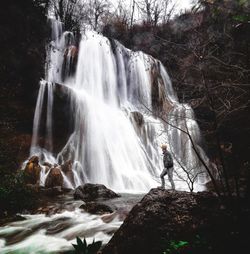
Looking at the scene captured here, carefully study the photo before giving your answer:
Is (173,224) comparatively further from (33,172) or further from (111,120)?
(111,120)

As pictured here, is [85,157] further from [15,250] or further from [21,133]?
[15,250]

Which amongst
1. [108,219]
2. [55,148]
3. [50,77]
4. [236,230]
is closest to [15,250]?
[108,219]

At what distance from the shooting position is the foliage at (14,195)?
6.83m

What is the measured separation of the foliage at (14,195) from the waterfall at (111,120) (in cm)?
367

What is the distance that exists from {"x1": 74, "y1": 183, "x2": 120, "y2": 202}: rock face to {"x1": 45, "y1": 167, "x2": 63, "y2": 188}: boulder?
186cm

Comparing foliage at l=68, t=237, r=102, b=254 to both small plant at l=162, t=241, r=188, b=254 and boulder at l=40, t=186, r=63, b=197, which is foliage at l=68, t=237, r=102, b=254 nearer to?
small plant at l=162, t=241, r=188, b=254

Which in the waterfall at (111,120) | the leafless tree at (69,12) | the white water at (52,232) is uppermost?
the leafless tree at (69,12)

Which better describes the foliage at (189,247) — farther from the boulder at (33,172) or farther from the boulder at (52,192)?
the boulder at (33,172)

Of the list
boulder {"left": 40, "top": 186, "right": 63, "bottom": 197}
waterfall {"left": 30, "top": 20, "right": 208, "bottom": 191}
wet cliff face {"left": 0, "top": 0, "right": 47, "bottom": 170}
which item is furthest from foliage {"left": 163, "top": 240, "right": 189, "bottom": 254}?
wet cliff face {"left": 0, "top": 0, "right": 47, "bottom": 170}

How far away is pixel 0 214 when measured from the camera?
21.5 ft

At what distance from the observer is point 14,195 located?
7098mm

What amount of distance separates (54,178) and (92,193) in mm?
2422

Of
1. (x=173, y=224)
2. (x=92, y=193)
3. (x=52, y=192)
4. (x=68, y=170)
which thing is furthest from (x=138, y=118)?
(x=173, y=224)

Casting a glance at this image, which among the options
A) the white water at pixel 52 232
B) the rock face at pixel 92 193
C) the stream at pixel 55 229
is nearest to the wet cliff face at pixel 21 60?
the rock face at pixel 92 193
